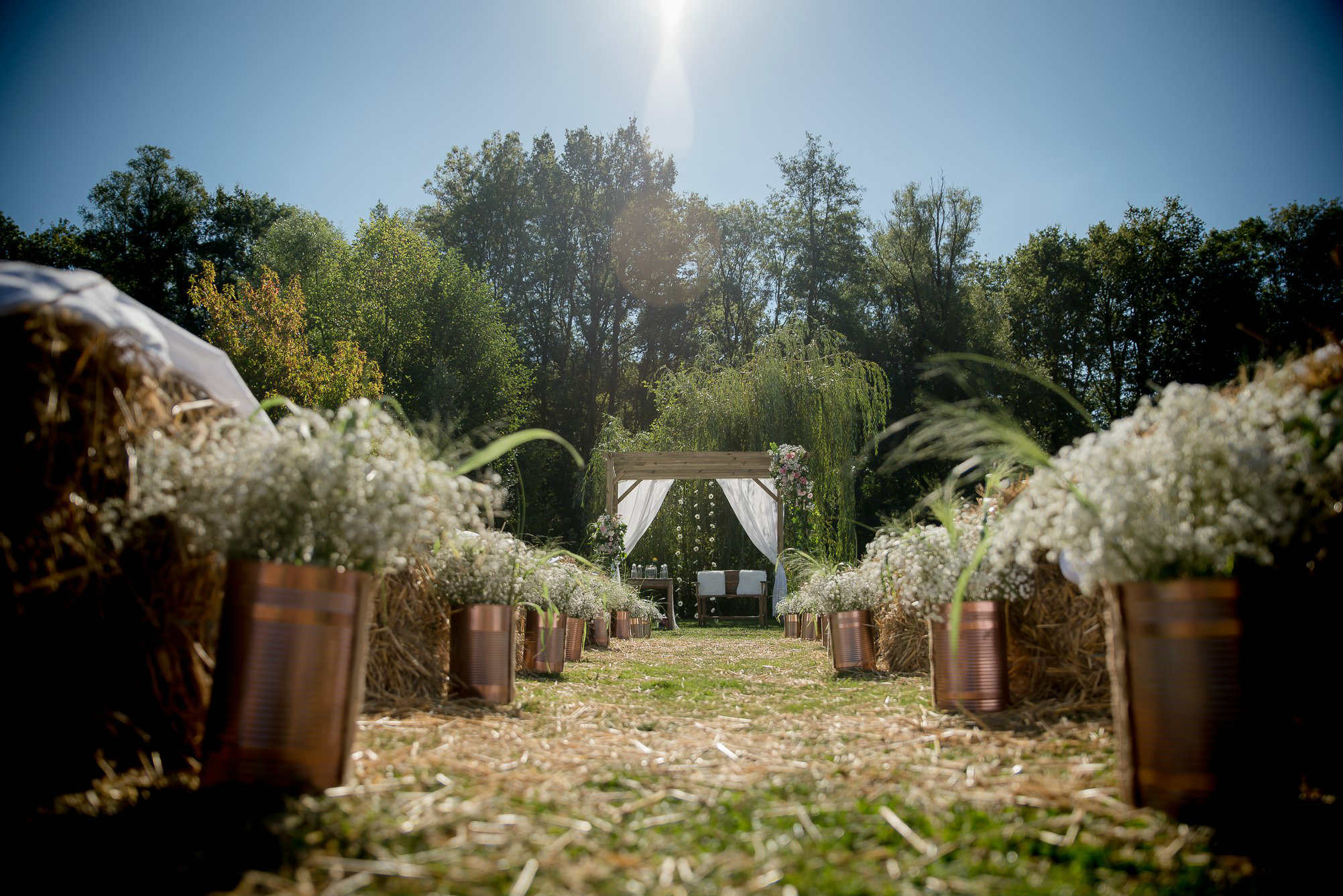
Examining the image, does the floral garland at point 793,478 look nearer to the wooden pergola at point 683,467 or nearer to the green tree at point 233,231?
the wooden pergola at point 683,467

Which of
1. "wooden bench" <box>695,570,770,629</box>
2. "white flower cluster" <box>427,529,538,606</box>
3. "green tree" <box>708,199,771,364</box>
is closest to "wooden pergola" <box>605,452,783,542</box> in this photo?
"wooden bench" <box>695,570,770,629</box>

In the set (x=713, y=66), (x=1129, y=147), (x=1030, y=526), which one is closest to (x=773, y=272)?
(x=1129, y=147)

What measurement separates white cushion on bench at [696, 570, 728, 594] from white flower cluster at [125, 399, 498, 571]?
37.8 feet

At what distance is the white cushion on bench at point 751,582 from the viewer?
42.3ft

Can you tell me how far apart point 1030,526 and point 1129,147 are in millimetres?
12273

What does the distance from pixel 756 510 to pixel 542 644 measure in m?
9.26

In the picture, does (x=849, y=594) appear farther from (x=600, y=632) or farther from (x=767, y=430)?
(x=767, y=430)

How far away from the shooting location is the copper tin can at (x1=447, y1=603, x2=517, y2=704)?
2979 mm

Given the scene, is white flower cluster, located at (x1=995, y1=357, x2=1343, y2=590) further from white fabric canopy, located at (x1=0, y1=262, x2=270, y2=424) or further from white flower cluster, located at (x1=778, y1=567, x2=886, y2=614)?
white flower cluster, located at (x1=778, y1=567, x2=886, y2=614)

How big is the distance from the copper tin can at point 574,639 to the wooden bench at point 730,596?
7132 mm

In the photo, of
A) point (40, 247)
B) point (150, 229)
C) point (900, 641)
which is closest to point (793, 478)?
point (900, 641)

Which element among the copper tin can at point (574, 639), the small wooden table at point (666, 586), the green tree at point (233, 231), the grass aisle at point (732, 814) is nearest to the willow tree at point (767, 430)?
the small wooden table at point (666, 586)

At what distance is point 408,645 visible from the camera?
2.93 m

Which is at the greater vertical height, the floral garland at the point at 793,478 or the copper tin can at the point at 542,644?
the floral garland at the point at 793,478
